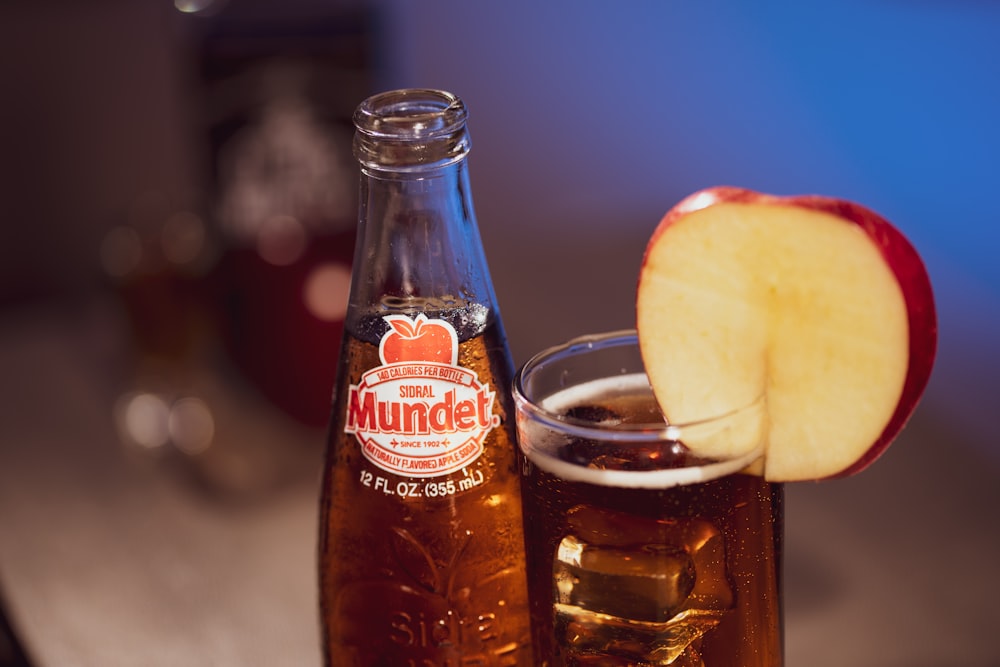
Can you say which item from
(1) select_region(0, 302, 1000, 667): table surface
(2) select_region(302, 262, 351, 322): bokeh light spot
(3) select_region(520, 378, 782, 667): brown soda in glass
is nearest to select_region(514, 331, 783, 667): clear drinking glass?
(3) select_region(520, 378, 782, 667): brown soda in glass

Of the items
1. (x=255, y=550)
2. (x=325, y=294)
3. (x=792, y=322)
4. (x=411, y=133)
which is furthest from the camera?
(x=325, y=294)

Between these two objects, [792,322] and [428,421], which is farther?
[428,421]

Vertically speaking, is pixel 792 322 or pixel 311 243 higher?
pixel 792 322

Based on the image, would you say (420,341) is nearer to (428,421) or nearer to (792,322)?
(428,421)

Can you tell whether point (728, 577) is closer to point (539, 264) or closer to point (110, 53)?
point (539, 264)

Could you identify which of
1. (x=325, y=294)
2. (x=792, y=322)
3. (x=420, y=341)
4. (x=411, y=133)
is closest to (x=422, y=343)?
(x=420, y=341)

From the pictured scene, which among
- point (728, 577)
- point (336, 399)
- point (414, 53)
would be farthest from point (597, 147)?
point (728, 577)

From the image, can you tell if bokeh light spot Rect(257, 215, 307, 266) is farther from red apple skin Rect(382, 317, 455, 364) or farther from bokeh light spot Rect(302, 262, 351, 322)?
red apple skin Rect(382, 317, 455, 364)

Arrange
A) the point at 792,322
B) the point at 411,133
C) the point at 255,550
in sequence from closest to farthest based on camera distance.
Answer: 1. the point at 792,322
2. the point at 411,133
3. the point at 255,550
